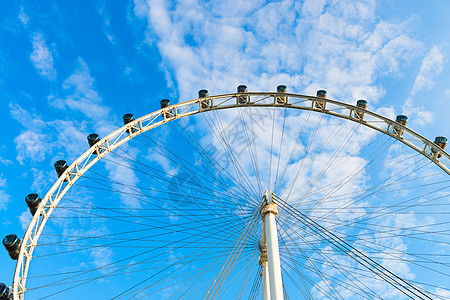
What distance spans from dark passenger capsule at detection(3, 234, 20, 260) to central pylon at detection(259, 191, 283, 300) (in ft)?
33.2

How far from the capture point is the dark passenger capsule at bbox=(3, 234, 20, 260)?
15.2 meters

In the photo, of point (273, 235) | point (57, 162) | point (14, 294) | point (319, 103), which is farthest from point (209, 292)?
point (319, 103)

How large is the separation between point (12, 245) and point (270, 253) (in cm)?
1029

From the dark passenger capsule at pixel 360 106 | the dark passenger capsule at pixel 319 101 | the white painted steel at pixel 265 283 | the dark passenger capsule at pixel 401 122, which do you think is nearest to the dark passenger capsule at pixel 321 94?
the dark passenger capsule at pixel 319 101

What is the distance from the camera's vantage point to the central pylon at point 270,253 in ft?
47.9

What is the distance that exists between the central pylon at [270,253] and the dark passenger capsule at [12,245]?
A: 10.1 m

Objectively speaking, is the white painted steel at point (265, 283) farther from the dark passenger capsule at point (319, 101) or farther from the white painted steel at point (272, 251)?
the dark passenger capsule at point (319, 101)

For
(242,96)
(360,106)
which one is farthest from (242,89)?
(360,106)

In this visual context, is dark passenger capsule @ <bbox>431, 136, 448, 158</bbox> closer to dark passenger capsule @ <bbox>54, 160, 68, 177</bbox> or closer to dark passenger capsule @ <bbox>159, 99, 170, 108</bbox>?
dark passenger capsule @ <bbox>159, 99, 170, 108</bbox>

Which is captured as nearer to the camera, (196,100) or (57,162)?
(57,162)

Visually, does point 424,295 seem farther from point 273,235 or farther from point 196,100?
point 196,100

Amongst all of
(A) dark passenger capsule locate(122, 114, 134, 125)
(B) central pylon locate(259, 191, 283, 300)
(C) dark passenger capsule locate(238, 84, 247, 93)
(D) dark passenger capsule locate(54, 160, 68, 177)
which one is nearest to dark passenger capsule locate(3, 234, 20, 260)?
(D) dark passenger capsule locate(54, 160, 68, 177)

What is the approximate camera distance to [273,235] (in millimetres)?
16469

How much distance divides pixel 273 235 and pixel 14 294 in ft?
33.7
